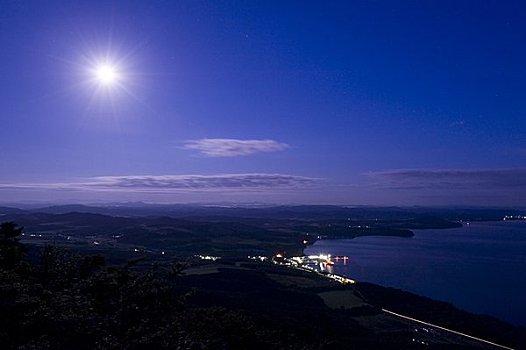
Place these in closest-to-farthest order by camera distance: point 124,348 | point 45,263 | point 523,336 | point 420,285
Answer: point 124,348, point 45,263, point 523,336, point 420,285

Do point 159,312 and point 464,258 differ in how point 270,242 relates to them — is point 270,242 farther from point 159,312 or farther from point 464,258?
point 159,312

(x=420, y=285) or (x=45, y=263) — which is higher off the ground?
(x=45, y=263)

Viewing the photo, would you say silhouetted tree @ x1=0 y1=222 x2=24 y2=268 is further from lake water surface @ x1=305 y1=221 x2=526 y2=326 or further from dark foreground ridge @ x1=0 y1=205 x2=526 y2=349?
lake water surface @ x1=305 y1=221 x2=526 y2=326

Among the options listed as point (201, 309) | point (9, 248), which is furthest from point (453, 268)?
point (9, 248)

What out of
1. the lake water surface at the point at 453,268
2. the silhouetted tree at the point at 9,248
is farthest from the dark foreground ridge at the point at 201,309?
the lake water surface at the point at 453,268

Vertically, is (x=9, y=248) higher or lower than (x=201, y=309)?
higher

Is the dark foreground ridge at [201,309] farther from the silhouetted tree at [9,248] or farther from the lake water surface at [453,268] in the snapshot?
the lake water surface at [453,268]

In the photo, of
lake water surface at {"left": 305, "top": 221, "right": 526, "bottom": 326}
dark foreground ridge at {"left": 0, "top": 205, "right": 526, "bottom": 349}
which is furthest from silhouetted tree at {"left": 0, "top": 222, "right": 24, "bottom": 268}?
lake water surface at {"left": 305, "top": 221, "right": 526, "bottom": 326}

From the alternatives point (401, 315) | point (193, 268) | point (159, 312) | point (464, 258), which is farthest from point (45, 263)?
point (464, 258)

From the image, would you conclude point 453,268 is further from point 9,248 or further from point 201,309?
point 9,248
